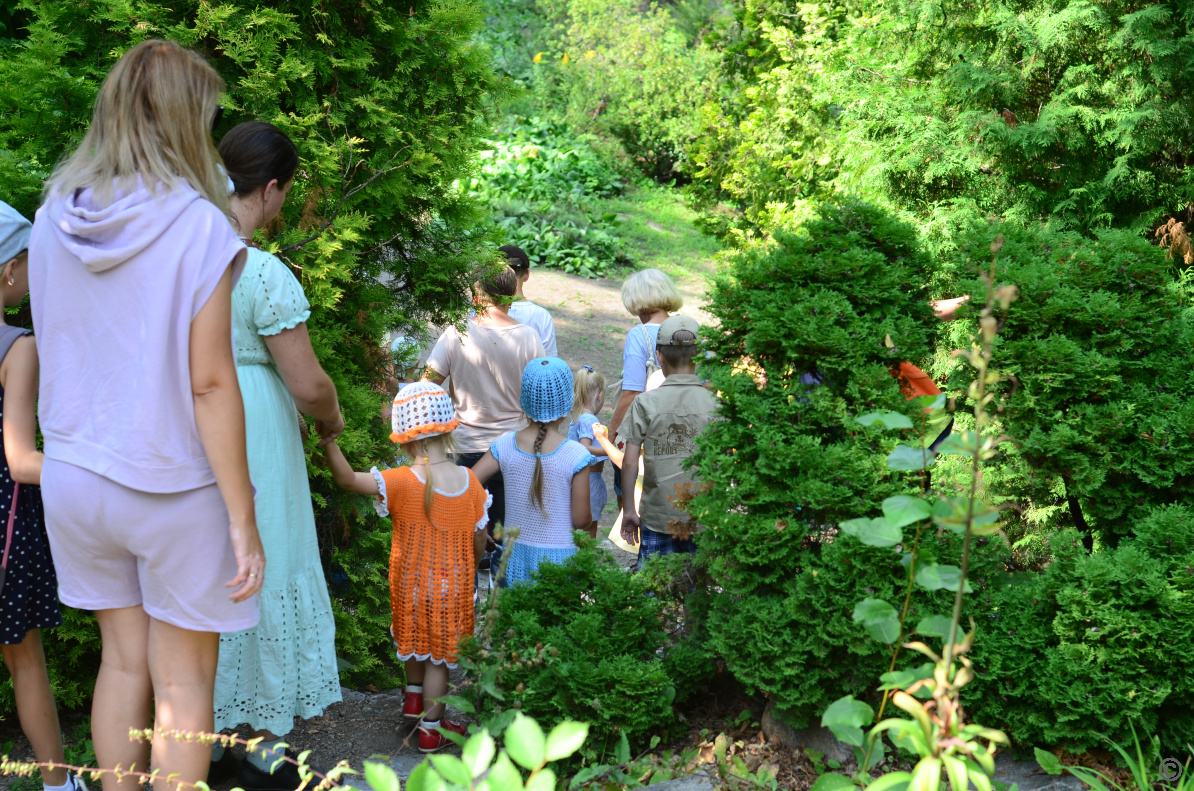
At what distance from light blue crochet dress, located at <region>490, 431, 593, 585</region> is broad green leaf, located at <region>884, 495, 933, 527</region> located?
2.38 meters

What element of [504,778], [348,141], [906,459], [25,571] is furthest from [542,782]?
[348,141]

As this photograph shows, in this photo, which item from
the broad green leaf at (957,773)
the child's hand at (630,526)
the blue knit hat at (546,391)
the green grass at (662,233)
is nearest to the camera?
the broad green leaf at (957,773)

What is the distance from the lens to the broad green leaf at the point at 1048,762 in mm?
2473

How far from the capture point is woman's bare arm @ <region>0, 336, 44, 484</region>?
7.89 feet

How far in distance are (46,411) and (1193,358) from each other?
3.34m

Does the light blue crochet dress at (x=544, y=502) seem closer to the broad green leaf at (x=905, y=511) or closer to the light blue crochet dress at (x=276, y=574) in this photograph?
the light blue crochet dress at (x=276, y=574)

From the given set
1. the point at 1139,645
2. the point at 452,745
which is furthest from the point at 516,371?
the point at 1139,645

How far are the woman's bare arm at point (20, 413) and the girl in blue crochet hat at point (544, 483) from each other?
1.88m

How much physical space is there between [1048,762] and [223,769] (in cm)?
251

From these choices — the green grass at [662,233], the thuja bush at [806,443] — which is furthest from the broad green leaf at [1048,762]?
the green grass at [662,233]

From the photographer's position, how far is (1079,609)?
2475 millimetres

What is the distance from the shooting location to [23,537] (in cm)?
257

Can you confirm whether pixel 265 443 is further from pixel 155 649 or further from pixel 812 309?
pixel 812 309

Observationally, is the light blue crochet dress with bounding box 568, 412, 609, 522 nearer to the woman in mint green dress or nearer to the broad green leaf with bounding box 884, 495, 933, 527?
the woman in mint green dress
